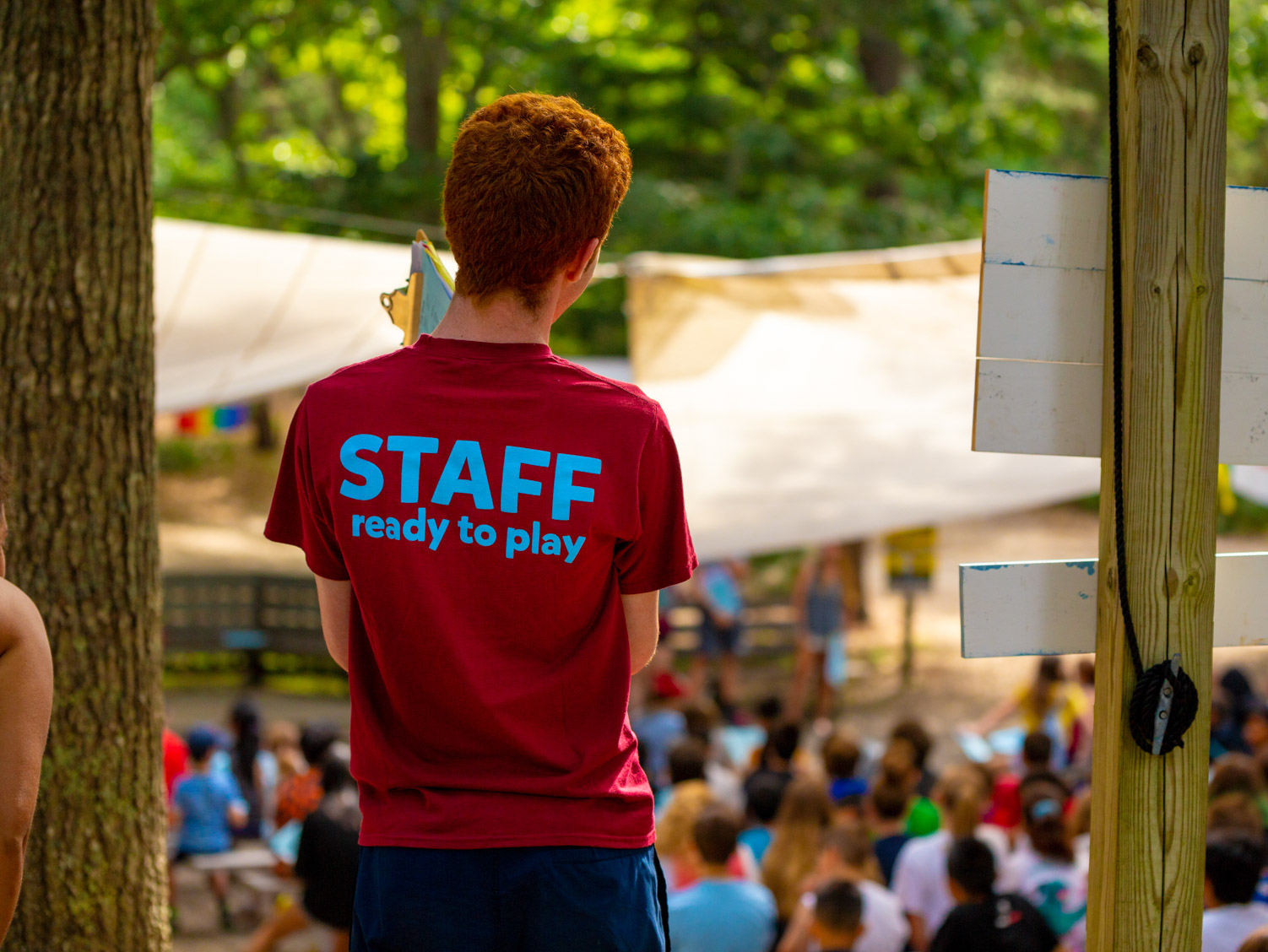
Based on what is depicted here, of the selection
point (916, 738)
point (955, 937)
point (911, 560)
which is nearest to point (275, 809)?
point (916, 738)

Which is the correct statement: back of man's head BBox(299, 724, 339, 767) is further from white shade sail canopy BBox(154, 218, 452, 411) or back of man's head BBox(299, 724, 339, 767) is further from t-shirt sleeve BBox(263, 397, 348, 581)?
t-shirt sleeve BBox(263, 397, 348, 581)

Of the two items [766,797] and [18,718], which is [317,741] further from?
[18,718]

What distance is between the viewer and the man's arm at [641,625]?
5.70 feet

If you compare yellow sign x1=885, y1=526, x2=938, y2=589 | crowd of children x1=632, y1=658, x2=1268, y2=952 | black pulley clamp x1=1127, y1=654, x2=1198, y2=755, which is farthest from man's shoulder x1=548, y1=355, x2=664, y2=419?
yellow sign x1=885, y1=526, x2=938, y2=589

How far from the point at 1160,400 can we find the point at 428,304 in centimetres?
116

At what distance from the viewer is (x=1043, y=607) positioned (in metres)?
2.16

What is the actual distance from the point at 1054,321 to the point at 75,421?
76.8 inches

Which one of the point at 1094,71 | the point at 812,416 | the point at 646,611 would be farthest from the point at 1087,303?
the point at 1094,71

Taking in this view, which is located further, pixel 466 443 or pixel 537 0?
pixel 537 0

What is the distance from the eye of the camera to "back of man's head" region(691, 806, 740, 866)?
14.1ft

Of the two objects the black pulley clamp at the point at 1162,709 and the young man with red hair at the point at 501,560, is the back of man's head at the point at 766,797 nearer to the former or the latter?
the black pulley clamp at the point at 1162,709

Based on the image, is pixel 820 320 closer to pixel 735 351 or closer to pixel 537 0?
pixel 735 351

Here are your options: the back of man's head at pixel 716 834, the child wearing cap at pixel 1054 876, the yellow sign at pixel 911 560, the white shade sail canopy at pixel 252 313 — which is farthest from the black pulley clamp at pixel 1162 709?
the yellow sign at pixel 911 560

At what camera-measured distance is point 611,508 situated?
165 centimetres
